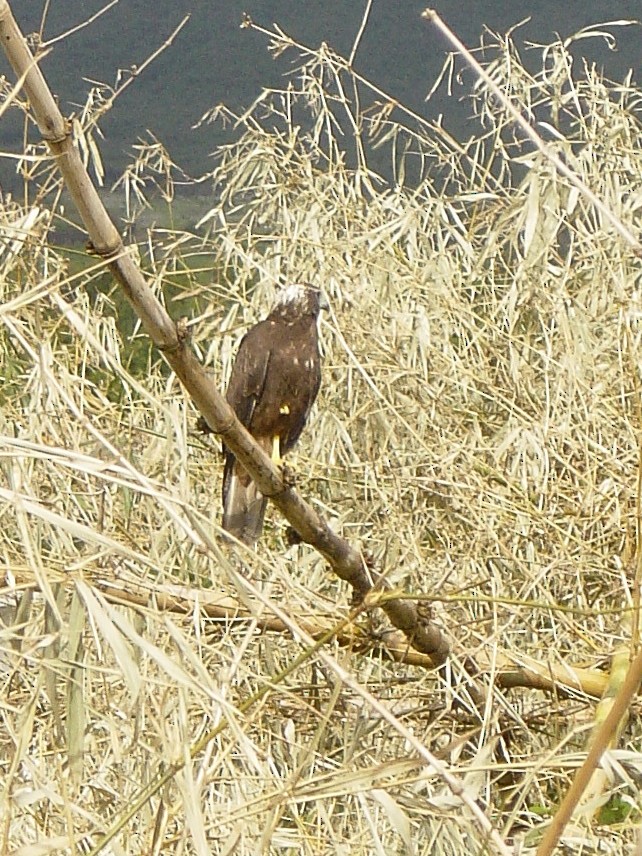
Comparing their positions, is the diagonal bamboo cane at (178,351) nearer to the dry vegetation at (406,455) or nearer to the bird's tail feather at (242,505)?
the dry vegetation at (406,455)

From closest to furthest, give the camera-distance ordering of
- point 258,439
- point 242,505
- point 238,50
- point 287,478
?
Result: point 287,478
point 242,505
point 258,439
point 238,50

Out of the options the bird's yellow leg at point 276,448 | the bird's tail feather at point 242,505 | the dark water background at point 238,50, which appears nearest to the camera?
the bird's tail feather at point 242,505

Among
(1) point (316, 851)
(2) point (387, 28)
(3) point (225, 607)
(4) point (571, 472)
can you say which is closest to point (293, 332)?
(4) point (571, 472)

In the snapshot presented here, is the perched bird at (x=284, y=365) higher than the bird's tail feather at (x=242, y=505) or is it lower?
higher

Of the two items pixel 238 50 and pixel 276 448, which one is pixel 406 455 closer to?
pixel 276 448

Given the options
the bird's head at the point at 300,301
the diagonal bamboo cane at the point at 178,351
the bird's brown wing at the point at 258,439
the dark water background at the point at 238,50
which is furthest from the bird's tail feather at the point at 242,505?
the dark water background at the point at 238,50

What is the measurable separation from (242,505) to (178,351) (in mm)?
1158

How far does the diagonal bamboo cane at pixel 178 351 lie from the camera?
42.3 inches

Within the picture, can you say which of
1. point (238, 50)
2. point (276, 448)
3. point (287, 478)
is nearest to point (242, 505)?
Result: point (276, 448)

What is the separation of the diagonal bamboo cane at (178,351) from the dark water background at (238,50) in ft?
8.33

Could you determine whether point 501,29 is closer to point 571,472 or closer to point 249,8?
point 249,8

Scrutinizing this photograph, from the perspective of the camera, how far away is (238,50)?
4352mm

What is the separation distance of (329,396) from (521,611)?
29.1 inches

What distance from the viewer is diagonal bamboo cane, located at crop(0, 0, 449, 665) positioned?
1073 millimetres
